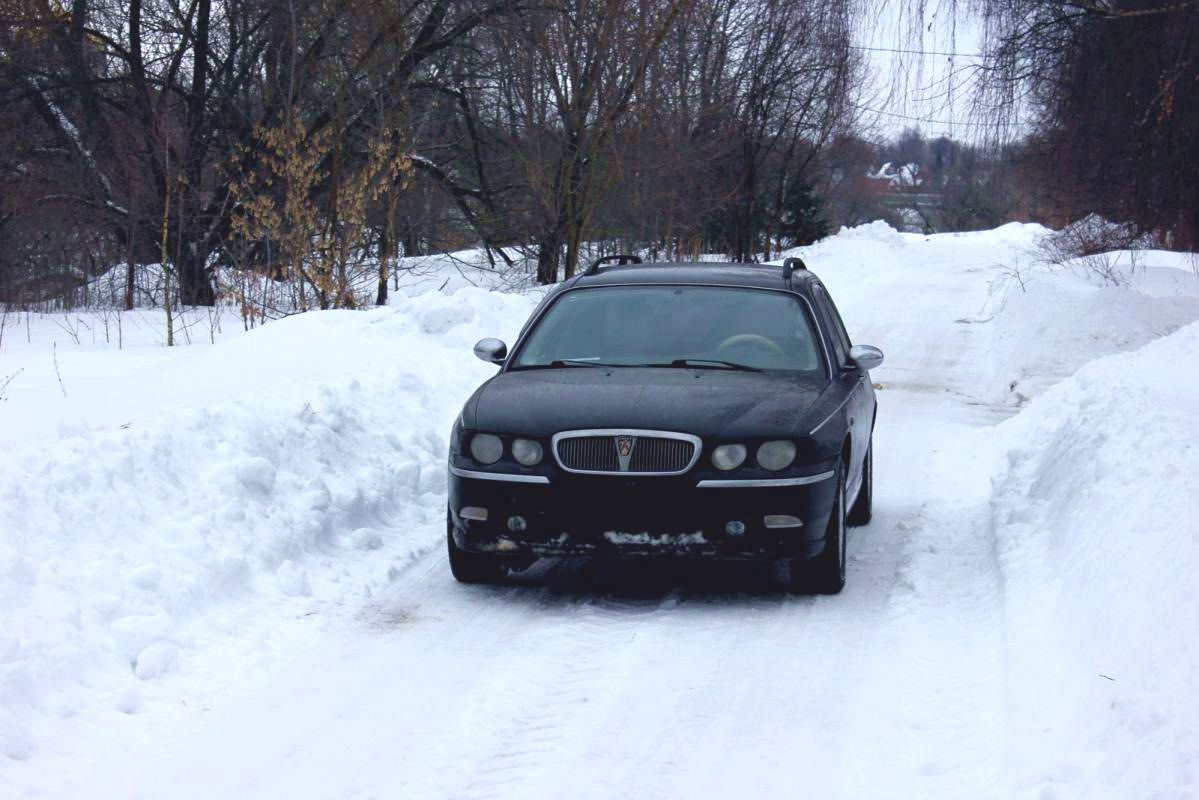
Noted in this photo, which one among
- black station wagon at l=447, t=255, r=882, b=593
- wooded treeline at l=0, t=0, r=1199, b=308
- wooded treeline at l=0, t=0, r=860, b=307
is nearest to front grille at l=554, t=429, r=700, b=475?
black station wagon at l=447, t=255, r=882, b=593

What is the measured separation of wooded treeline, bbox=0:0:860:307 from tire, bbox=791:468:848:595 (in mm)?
11458

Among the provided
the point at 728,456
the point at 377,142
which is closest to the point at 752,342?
the point at 728,456

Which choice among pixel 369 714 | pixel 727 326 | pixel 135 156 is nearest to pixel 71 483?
pixel 369 714

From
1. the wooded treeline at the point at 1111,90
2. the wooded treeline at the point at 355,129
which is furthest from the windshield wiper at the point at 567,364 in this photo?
the wooded treeline at the point at 355,129

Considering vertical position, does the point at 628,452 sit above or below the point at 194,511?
above

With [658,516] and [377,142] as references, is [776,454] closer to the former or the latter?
[658,516]

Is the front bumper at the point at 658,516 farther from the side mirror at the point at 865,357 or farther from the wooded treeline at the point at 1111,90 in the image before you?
the wooded treeline at the point at 1111,90

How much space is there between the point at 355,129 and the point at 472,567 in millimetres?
15750

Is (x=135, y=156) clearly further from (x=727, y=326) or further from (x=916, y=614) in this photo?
(x=916, y=614)

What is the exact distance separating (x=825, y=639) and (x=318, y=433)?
13.0 ft

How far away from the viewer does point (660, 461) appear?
621cm

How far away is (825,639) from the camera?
19.4ft

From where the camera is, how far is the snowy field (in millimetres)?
4355

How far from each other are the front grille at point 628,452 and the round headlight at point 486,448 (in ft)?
1.03
